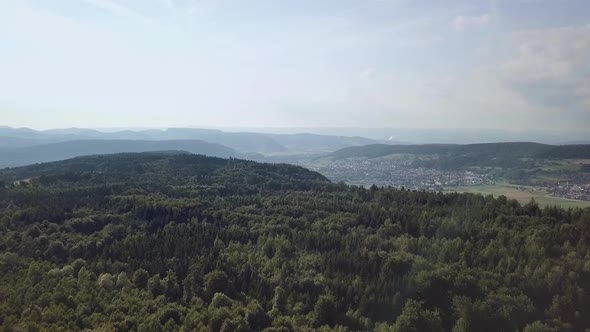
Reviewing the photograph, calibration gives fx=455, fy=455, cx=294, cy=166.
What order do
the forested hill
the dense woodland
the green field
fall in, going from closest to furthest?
the dense woodland
the forested hill
the green field

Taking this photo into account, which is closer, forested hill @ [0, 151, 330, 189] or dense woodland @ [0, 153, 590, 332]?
dense woodland @ [0, 153, 590, 332]

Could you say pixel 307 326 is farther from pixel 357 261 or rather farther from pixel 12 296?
pixel 12 296

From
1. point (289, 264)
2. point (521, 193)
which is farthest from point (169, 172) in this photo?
point (521, 193)

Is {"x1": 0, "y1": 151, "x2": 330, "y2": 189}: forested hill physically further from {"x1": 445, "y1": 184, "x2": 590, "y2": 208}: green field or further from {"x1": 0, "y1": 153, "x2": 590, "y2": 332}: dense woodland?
{"x1": 445, "y1": 184, "x2": 590, "y2": 208}: green field

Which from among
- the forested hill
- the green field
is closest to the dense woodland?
the forested hill

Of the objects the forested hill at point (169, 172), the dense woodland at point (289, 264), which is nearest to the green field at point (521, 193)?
the dense woodland at point (289, 264)

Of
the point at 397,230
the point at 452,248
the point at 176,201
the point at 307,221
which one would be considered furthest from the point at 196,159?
the point at 452,248
